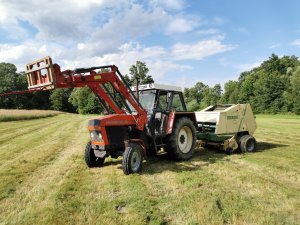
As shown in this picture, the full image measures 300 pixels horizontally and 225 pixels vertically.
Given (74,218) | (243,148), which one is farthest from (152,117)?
(74,218)

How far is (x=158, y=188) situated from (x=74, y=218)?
2040 mm

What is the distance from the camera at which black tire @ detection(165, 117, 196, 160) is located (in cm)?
898

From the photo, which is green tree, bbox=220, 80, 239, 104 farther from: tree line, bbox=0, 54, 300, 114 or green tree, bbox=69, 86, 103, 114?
green tree, bbox=69, 86, 103, 114

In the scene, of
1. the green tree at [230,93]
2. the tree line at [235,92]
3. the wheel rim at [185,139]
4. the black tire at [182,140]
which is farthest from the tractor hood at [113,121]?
the green tree at [230,93]

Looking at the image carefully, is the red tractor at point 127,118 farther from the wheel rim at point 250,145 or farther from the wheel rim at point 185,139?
the wheel rim at point 250,145

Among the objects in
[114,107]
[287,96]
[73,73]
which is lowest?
[287,96]

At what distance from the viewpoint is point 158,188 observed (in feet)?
21.0

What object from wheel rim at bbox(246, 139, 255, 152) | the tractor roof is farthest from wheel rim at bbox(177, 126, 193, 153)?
wheel rim at bbox(246, 139, 255, 152)

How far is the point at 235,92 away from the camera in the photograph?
74.4m

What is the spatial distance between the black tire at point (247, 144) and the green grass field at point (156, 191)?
34.2 inches

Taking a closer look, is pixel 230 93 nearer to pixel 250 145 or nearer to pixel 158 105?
pixel 250 145

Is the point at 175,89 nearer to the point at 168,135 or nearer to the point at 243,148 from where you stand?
the point at 168,135

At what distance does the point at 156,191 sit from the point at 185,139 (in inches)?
150

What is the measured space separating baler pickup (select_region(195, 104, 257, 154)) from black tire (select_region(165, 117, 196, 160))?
999 millimetres
